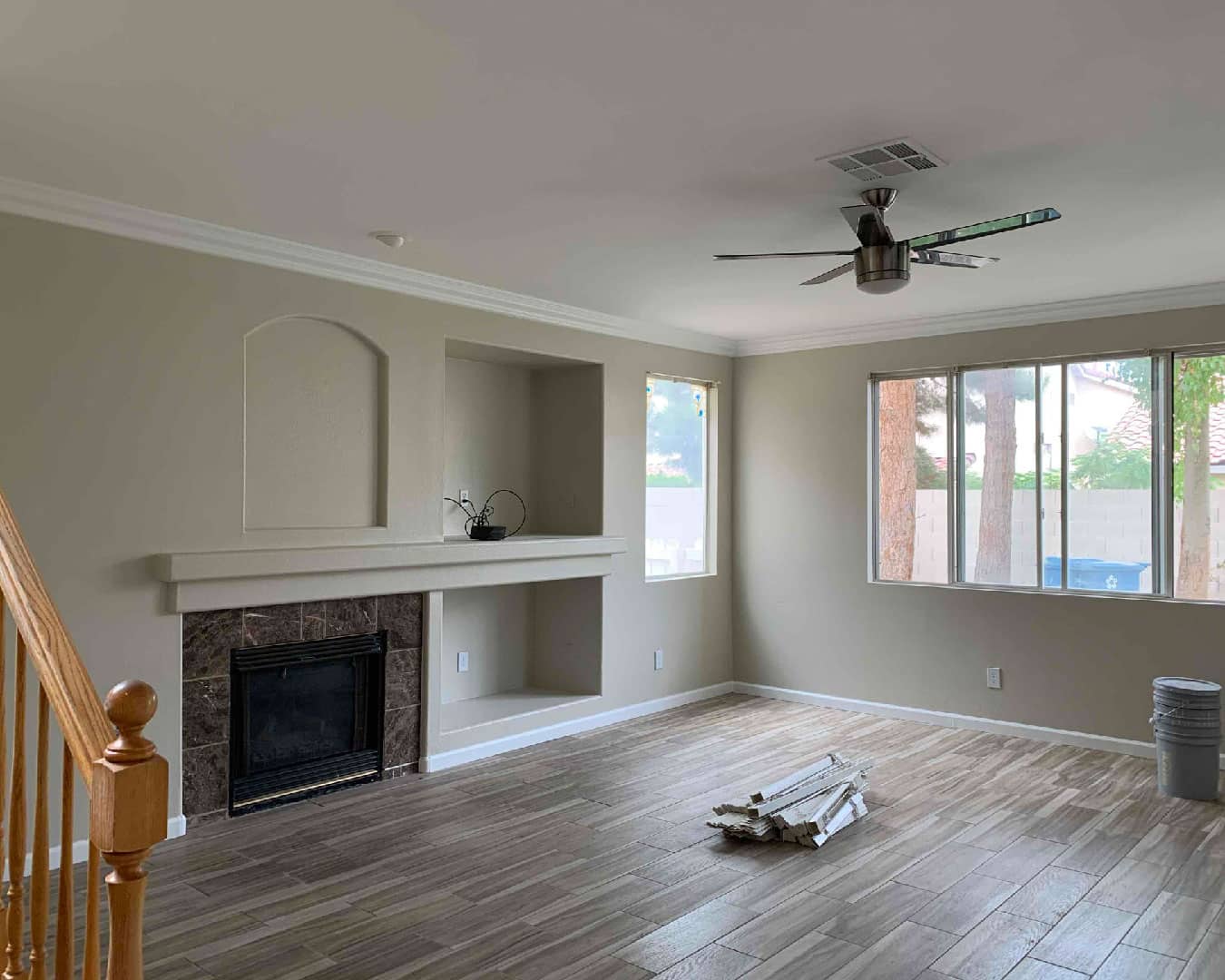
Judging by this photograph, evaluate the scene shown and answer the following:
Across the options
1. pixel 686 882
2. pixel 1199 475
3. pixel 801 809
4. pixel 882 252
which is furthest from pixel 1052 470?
pixel 686 882

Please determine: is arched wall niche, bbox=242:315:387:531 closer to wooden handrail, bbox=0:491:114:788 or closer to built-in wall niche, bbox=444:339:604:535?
built-in wall niche, bbox=444:339:604:535

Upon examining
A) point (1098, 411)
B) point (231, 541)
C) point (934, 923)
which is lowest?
A: point (934, 923)

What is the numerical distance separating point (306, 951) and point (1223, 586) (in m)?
4.98

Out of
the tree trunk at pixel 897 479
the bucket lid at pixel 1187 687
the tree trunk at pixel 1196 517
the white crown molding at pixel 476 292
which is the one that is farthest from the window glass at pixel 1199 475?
the tree trunk at pixel 897 479

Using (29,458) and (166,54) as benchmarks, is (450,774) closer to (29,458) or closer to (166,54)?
(29,458)

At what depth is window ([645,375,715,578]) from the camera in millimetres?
6957

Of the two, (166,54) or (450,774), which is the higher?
(166,54)

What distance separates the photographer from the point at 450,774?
520 centimetres

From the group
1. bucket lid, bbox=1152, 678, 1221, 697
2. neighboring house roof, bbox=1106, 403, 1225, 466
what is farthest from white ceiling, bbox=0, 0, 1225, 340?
bucket lid, bbox=1152, 678, 1221, 697

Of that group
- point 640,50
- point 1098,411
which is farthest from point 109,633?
point 1098,411

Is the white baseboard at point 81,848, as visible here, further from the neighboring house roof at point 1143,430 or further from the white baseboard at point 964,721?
the neighboring house roof at point 1143,430

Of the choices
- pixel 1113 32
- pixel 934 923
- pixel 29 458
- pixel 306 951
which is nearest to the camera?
pixel 1113 32

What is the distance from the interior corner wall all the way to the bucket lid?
349mm

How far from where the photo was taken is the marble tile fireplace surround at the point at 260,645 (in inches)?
169
